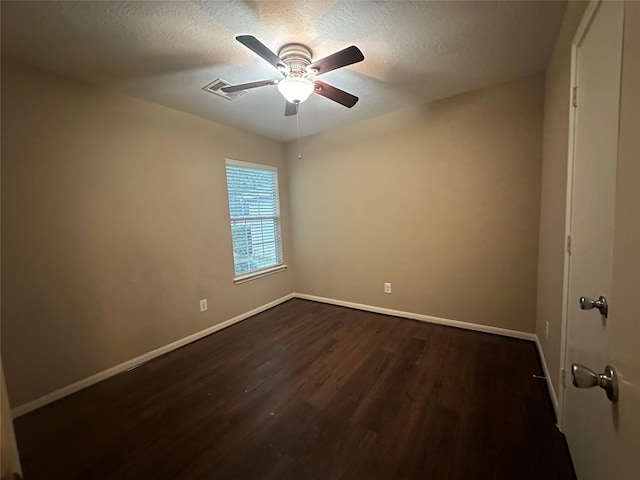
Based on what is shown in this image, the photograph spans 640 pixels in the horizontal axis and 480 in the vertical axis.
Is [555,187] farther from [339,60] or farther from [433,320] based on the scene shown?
[433,320]

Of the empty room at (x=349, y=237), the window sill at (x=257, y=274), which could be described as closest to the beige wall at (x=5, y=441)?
the empty room at (x=349, y=237)

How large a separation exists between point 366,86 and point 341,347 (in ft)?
7.90

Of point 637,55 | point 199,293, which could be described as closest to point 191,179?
point 199,293

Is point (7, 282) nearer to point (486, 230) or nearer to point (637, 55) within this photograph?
point (637, 55)

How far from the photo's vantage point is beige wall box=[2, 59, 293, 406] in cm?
173

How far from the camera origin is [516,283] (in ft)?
7.86

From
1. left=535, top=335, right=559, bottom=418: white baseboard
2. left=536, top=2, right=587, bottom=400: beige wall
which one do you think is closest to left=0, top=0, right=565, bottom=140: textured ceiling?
left=536, top=2, right=587, bottom=400: beige wall

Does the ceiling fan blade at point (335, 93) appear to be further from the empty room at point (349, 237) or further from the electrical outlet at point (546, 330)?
the electrical outlet at point (546, 330)

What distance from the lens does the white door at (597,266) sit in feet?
1.88

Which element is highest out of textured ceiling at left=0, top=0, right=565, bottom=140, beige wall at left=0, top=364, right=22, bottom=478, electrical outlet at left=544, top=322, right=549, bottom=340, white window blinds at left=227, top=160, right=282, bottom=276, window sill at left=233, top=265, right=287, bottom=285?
textured ceiling at left=0, top=0, right=565, bottom=140

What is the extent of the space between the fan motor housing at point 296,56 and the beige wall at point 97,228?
1481mm

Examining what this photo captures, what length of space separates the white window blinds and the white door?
2984mm

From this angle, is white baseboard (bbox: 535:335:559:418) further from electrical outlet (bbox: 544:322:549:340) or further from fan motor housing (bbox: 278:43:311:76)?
fan motor housing (bbox: 278:43:311:76)

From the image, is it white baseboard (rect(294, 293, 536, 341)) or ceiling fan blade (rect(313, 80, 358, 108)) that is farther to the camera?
white baseboard (rect(294, 293, 536, 341))
